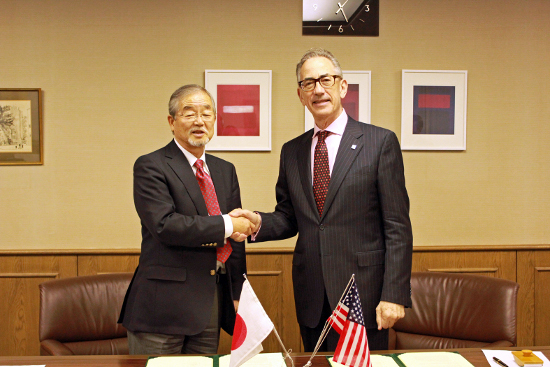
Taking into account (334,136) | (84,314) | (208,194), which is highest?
(334,136)

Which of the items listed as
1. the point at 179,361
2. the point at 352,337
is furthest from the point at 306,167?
the point at 179,361

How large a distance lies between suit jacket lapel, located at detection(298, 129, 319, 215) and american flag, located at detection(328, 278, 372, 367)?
626 mm

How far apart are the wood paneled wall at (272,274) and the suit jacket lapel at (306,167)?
4.19 ft

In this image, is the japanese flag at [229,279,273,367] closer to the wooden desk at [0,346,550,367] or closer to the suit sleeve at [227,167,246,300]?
the wooden desk at [0,346,550,367]

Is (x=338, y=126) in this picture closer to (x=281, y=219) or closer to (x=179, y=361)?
(x=281, y=219)

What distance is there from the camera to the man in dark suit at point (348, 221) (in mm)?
1955

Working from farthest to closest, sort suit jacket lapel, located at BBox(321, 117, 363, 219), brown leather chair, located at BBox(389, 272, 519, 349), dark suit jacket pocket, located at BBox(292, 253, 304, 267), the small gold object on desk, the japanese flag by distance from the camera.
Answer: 1. brown leather chair, located at BBox(389, 272, 519, 349)
2. dark suit jacket pocket, located at BBox(292, 253, 304, 267)
3. suit jacket lapel, located at BBox(321, 117, 363, 219)
4. the small gold object on desk
5. the japanese flag

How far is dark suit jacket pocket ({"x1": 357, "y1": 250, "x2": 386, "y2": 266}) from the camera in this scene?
198 centimetres

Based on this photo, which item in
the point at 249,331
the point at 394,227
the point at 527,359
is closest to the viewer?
the point at 249,331

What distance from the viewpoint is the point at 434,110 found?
341cm

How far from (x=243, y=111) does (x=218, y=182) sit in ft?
4.13

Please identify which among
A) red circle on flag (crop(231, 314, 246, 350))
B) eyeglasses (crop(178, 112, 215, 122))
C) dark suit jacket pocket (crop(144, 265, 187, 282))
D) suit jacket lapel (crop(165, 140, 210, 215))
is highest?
eyeglasses (crop(178, 112, 215, 122))

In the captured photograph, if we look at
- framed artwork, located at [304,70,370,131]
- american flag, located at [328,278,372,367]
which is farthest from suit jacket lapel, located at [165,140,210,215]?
framed artwork, located at [304,70,370,131]

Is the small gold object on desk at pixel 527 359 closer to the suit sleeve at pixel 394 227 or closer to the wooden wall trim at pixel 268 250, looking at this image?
the suit sleeve at pixel 394 227
